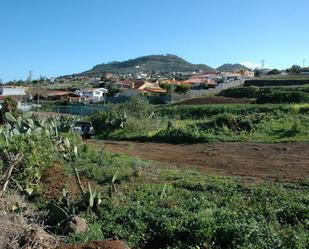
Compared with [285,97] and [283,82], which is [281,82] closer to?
[283,82]

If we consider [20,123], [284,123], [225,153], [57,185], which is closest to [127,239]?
[57,185]

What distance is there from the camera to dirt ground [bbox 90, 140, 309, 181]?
1677 cm

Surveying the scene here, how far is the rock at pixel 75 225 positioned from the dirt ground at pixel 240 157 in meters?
7.46

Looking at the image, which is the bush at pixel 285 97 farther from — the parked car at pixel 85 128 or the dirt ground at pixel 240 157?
the dirt ground at pixel 240 157

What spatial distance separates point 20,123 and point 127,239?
8824mm

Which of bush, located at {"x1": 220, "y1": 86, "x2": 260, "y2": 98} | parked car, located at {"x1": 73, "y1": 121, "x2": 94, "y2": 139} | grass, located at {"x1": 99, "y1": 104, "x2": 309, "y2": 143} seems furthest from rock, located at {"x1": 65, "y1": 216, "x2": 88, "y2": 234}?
bush, located at {"x1": 220, "y1": 86, "x2": 260, "y2": 98}

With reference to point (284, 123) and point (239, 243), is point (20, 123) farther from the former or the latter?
point (284, 123)

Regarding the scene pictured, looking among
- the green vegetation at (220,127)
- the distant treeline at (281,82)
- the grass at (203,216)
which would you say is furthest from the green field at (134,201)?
the distant treeline at (281,82)

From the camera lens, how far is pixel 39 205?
11297mm

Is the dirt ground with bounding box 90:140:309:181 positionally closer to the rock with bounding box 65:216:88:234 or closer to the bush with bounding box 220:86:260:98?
the rock with bounding box 65:216:88:234

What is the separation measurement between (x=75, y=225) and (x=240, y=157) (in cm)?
1300

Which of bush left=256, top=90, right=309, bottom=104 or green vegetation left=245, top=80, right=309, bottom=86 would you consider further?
green vegetation left=245, top=80, right=309, bottom=86

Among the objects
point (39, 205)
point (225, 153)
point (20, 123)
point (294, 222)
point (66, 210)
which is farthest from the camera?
point (225, 153)

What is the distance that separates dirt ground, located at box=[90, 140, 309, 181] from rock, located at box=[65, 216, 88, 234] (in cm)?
746
